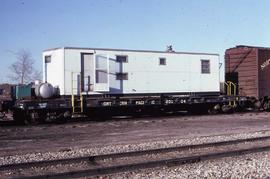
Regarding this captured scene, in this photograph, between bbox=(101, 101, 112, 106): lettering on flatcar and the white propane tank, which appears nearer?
the white propane tank

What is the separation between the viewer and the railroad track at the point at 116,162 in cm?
860

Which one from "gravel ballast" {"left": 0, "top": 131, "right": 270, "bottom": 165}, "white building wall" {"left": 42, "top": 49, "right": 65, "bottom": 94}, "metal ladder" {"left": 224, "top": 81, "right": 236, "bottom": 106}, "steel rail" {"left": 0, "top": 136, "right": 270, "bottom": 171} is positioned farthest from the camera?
"metal ladder" {"left": 224, "top": 81, "right": 236, "bottom": 106}

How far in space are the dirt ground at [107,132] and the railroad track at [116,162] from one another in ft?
8.79

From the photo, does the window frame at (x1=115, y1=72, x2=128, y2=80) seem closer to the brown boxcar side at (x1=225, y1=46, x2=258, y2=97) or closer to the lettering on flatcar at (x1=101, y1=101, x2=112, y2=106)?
the lettering on flatcar at (x1=101, y1=101, x2=112, y2=106)

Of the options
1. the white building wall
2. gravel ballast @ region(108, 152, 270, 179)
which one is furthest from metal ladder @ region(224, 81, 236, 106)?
gravel ballast @ region(108, 152, 270, 179)

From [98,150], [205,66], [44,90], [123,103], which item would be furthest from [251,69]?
[98,150]

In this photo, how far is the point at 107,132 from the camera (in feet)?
56.0

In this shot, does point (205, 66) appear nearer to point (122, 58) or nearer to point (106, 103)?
point (122, 58)

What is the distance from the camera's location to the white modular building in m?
21.4

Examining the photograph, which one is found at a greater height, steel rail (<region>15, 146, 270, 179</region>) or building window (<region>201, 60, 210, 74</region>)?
building window (<region>201, 60, 210, 74</region>)

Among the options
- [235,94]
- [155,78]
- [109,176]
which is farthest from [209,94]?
[109,176]

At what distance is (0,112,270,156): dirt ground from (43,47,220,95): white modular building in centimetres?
258

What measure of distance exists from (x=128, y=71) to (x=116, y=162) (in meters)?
13.0

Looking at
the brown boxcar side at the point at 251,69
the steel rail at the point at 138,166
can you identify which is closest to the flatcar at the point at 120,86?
the brown boxcar side at the point at 251,69
